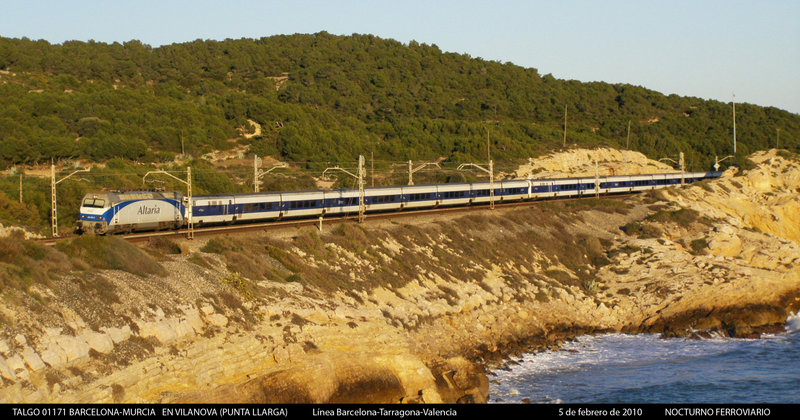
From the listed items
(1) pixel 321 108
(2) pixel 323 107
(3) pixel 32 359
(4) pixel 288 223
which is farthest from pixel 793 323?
(2) pixel 323 107

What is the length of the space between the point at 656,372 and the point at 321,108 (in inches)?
3470

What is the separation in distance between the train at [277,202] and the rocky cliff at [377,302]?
139 inches

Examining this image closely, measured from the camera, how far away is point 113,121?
81.0 metres

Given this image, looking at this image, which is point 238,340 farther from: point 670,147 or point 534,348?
point 670,147

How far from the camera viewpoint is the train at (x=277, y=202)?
128ft

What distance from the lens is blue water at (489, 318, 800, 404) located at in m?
30.2

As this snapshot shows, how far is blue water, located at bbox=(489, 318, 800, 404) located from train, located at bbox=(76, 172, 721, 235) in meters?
19.4

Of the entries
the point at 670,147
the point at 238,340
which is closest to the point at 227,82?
the point at 670,147

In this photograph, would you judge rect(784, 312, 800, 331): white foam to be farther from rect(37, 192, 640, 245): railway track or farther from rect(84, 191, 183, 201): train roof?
rect(84, 191, 183, 201): train roof

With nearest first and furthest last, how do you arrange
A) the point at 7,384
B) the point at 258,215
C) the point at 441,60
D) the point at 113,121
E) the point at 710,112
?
the point at 7,384, the point at 258,215, the point at 113,121, the point at 710,112, the point at 441,60

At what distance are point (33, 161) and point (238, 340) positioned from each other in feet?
173
